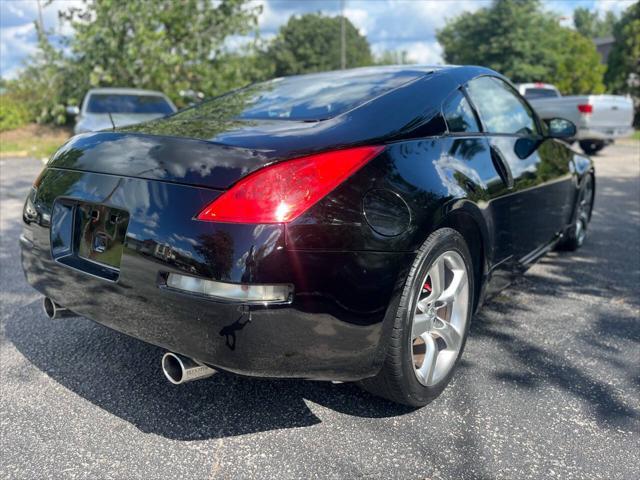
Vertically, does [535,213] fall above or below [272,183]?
below

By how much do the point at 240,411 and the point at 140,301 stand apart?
2.30 ft

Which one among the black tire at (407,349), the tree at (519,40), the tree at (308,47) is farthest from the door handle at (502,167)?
the tree at (308,47)

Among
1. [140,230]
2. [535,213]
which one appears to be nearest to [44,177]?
[140,230]

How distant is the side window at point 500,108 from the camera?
3.17 meters

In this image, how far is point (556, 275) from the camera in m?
4.42

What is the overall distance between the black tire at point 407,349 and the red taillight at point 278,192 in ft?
1.59

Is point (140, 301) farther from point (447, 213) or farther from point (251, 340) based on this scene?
point (447, 213)

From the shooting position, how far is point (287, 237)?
1.90m

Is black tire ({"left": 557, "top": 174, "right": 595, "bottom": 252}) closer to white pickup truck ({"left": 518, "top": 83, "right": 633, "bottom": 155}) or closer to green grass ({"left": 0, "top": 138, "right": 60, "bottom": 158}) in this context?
white pickup truck ({"left": 518, "top": 83, "right": 633, "bottom": 155})

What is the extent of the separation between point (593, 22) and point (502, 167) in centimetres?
12880

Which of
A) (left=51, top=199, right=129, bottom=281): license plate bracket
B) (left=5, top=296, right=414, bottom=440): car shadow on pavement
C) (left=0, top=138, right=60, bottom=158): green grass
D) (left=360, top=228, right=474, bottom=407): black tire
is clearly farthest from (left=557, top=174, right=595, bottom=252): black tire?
(left=0, top=138, right=60, bottom=158): green grass

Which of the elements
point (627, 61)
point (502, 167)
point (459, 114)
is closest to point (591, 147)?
point (502, 167)

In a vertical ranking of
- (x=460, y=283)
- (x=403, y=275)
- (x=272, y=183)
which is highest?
(x=272, y=183)

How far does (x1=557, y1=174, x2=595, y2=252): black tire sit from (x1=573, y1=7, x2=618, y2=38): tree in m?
120
